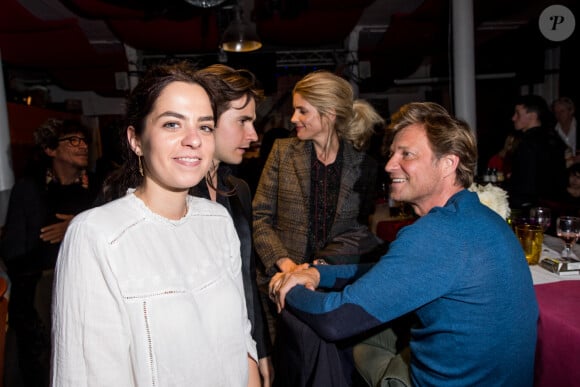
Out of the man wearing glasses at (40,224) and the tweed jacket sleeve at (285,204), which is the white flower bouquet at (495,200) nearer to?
the tweed jacket sleeve at (285,204)

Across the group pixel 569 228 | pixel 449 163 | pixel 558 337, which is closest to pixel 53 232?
pixel 449 163

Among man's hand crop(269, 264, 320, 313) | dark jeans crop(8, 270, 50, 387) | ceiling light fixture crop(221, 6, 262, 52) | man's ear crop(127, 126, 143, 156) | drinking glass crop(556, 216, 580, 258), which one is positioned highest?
ceiling light fixture crop(221, 6, 262, 52)

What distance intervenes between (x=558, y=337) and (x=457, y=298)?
56 centimetres

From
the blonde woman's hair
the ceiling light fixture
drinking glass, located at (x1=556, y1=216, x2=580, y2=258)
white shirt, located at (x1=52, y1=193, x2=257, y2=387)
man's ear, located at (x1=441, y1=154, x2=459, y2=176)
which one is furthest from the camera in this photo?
the ceiling light fixture

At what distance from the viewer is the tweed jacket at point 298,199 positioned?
92.6 inches

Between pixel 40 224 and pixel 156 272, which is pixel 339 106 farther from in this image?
pixel 40 224

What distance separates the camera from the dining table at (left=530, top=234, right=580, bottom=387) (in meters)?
1.51

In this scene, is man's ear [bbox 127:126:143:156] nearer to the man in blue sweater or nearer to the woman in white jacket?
the woman in white jacket

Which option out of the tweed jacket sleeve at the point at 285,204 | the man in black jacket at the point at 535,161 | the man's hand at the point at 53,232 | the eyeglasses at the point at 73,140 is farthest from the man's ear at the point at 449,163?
the man in black jacket at the point at 535,161

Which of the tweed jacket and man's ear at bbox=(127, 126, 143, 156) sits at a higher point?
man's ear at bbox=(127, 126, 143, 156)

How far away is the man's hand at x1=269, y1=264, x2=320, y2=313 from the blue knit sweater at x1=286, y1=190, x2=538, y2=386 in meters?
0.31

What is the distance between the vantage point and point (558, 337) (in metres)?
1.57

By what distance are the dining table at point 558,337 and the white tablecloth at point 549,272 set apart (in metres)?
0.15

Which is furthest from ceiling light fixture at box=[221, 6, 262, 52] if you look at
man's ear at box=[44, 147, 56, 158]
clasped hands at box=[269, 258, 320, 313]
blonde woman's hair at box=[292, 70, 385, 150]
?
clasped hands at box=[269, 258, 320, 313]
